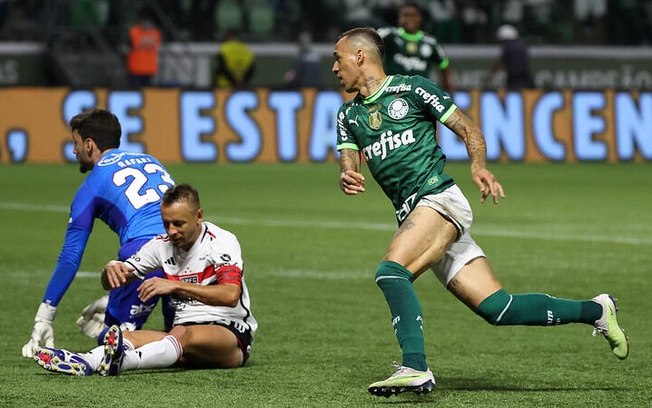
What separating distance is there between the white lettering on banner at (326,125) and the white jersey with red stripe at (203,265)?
1555 cm

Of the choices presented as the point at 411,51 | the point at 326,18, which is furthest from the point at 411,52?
the point at 326,18

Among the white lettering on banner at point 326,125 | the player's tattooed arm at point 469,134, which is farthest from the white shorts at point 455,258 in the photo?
the white lettering on banner at point 326,125

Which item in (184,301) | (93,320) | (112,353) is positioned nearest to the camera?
(112,353)

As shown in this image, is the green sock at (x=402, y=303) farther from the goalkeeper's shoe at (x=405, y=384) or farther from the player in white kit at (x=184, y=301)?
the player in white kit at (x=184, y=301)

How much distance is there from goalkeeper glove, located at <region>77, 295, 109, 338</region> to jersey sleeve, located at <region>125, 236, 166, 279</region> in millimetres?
1099

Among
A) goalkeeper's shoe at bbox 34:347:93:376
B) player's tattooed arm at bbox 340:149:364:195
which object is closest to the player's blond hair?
player's tattooed arm at bbox 340:149:364:195

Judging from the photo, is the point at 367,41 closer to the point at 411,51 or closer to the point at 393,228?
the point at 393,228

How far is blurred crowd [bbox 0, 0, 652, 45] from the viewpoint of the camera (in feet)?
99.5

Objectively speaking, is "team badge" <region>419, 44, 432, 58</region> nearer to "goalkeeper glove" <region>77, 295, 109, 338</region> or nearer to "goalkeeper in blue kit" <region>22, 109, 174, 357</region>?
"goalkeeper in blue kit" <region>22, 109, 174, 357</region>

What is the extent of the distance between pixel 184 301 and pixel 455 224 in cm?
160

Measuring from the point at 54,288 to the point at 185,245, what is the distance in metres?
0.78

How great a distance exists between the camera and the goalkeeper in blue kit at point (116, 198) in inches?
320

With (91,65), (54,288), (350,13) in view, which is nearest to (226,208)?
(54,288)

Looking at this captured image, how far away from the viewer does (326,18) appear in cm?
3262
